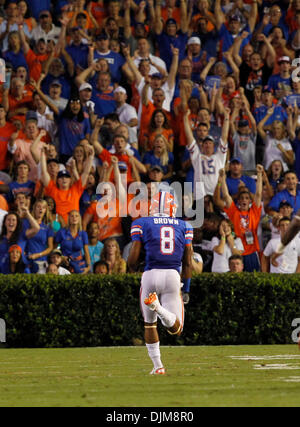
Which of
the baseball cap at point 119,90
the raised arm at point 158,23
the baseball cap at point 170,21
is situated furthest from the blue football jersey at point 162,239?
the raised arm at point 158,23

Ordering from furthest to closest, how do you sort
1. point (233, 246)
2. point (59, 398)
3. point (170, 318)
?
point (233, 246) → point (170, 318) → point (59, 398)

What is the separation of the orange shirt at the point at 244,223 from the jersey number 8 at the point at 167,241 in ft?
19.4

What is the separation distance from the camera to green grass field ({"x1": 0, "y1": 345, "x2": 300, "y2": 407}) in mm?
7559

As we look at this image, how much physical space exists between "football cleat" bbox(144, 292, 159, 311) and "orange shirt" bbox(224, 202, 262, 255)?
6479mm

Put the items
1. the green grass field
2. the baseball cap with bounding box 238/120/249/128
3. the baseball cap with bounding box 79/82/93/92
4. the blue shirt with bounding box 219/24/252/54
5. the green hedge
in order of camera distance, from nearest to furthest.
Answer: the green grass field
the green hedge
the baseball cap with bounding box 79/82/93/92
the baseball cap with bounding box 238/120/249/128
the blue shirt with bounding box 219/24/252/54

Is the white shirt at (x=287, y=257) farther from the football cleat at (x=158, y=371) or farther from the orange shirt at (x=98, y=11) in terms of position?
the football cleat at (x=158, y=371)

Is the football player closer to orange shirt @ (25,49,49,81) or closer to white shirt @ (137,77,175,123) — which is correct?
white shirt @ (137,77,175,123)

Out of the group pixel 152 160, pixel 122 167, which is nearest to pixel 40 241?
pixel 122 167

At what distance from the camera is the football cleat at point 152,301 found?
9234 mm

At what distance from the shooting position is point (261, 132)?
17453 millimetres

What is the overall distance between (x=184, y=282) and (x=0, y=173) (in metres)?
6.05
